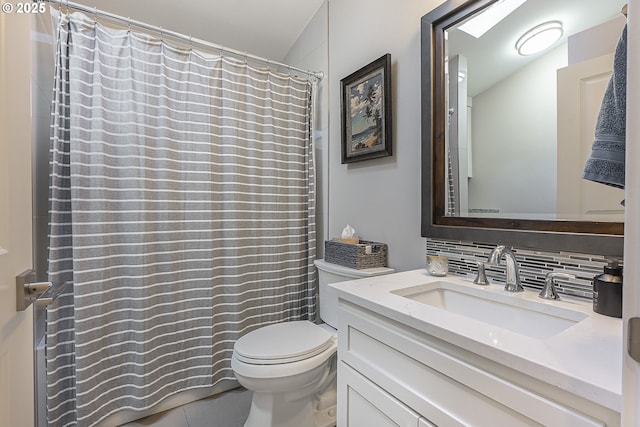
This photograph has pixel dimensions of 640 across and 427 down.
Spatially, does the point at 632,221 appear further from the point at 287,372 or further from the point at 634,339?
the point at 287,372

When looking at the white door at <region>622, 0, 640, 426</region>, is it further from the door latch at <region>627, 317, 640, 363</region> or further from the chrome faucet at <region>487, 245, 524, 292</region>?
the chrome faucet at <region>487, 245, 524, 292</region>

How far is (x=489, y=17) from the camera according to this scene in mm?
1091

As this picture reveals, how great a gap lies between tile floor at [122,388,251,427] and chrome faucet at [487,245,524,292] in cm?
145

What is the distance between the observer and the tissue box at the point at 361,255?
58.0 inches

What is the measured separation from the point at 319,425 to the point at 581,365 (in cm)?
133

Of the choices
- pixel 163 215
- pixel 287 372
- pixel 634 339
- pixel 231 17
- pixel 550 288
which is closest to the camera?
pixel 634 339

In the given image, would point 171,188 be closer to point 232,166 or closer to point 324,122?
point 232,166

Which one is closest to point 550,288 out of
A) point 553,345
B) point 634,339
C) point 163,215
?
point 553,345

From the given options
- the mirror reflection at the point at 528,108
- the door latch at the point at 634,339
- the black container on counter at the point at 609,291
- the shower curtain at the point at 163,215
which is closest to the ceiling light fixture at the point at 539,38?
the mirror reflection at the point at 528,108

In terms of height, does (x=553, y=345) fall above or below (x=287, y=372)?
above

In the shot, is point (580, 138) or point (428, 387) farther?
point (580, 138)

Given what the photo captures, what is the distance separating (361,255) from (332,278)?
0.25 meters

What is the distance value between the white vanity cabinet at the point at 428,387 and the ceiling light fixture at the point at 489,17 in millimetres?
1119

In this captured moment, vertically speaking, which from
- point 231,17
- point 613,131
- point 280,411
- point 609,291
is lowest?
point 280,411
